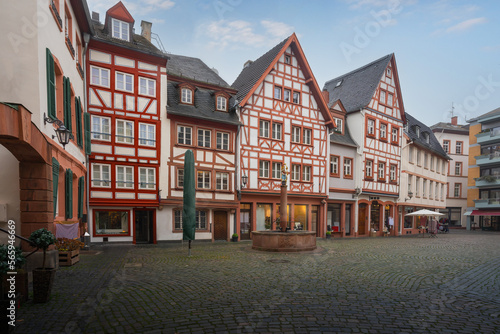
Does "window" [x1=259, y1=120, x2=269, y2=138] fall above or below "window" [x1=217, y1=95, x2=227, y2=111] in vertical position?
below

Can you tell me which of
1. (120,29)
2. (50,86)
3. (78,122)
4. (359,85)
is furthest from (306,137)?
(50,86)

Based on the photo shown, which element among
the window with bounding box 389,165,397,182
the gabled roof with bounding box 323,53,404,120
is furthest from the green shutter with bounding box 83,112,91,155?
the window with bounding box 389,165,397,182

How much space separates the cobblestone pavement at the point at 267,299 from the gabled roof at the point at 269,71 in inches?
524

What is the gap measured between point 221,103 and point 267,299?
51.6 ft

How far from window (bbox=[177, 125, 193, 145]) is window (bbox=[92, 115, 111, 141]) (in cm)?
381

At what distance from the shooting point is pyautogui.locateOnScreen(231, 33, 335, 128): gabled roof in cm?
2069

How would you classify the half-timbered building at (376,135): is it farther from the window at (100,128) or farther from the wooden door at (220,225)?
the window at (100,128)

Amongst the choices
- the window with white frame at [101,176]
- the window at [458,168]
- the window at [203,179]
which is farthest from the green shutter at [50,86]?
the window at [458,168]

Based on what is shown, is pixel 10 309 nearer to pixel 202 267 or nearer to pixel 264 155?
pixel 202 267

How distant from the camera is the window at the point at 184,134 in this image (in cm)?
1847

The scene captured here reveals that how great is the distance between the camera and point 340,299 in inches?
248

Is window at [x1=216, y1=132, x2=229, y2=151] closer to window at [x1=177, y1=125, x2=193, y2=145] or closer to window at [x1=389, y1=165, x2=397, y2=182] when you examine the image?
window at [x1=177, y1=125, x2=193, y2=145]

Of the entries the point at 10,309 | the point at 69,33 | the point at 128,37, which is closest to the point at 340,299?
the point at 10,309

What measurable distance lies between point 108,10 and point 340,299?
19031mm
